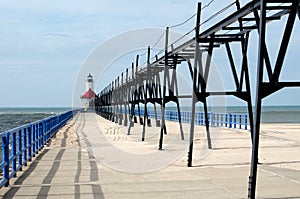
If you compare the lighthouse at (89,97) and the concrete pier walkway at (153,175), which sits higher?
the lighthouse at (89,97)

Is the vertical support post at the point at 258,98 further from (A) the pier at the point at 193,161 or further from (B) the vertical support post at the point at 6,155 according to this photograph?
(B) the vertical support post at the point at 6,155

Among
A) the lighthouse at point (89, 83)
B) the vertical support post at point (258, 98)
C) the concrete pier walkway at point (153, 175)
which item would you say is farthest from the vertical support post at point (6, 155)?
the lighthouse at point (89, 83)

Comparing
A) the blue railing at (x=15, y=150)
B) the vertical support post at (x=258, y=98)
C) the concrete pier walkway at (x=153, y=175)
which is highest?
the vertical support post at (x=258, y=98)

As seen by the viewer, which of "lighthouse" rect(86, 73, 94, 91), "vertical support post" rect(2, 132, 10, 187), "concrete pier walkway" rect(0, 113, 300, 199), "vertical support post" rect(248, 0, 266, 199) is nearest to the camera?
"vertical support post" rect(248, 0, 266, 199)

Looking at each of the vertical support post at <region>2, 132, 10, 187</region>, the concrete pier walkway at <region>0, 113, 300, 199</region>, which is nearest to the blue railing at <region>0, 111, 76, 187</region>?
the vertical support post at <region>2, 132, 10, 187</region>

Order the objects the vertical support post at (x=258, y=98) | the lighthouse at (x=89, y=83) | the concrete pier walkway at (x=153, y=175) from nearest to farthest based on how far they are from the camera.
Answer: the vertical support post at (x=258, y=98) < the concrete pier walkway at (x=153, y=175) < the lighthouse at (x=89, y=83)

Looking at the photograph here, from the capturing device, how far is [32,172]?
488 inches

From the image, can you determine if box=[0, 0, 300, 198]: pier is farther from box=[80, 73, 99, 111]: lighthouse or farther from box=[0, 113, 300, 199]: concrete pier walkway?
box=[80, 73, 99, 111]: lighthouse

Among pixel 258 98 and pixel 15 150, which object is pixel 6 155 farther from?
pixel 258 98

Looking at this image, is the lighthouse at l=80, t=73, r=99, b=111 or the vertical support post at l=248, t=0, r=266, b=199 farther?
the lighthouse at l=80, t=73, r=99, b=111

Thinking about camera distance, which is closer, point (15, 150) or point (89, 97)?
point (15, 150)

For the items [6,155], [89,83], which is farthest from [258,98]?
[89,83]

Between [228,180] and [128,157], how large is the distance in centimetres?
598

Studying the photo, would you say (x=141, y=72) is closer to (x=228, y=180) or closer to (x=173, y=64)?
(x=173, y=64)
